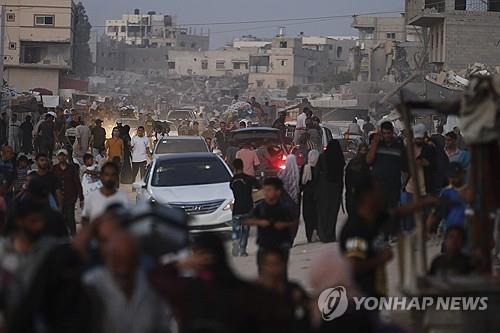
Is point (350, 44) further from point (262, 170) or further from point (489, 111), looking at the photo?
point (489, 111)

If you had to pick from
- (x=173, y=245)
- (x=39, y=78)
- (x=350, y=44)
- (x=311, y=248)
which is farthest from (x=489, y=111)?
(x=350, y=44)

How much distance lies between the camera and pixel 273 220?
12922 millimetres

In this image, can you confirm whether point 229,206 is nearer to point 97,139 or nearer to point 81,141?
point 81,141

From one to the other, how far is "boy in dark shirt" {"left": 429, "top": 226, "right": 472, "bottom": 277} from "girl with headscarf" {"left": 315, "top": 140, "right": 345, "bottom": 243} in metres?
8.73

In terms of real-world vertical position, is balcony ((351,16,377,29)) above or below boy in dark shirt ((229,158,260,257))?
above

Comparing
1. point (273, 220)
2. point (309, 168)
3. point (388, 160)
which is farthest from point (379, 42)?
point (273, 220)

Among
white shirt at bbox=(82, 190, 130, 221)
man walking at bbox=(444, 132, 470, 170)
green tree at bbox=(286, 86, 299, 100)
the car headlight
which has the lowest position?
green tree at bbox=(286, 86, 299, 100)

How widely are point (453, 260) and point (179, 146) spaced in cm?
2141

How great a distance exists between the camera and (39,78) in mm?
98188

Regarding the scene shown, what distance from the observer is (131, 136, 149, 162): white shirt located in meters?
29.6

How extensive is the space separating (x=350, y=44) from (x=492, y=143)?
181517mm

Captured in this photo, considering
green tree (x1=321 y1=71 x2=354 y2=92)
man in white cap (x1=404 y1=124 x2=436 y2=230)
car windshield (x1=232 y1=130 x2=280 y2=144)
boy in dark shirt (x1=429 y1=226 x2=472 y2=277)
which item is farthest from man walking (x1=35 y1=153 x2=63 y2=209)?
green tree (x1=321 y1=71 x2=354 y2=92)

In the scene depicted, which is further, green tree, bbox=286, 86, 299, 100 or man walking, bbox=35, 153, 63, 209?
green tree, bbox=286, 86, 299, 100

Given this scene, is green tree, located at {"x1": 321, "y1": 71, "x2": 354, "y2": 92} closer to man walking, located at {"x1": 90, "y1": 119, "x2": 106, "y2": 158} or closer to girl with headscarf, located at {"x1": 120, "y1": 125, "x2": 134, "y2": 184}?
man walking, located at {"x1": 90, "y1": 119, "x2": 106, "y2": 158}
